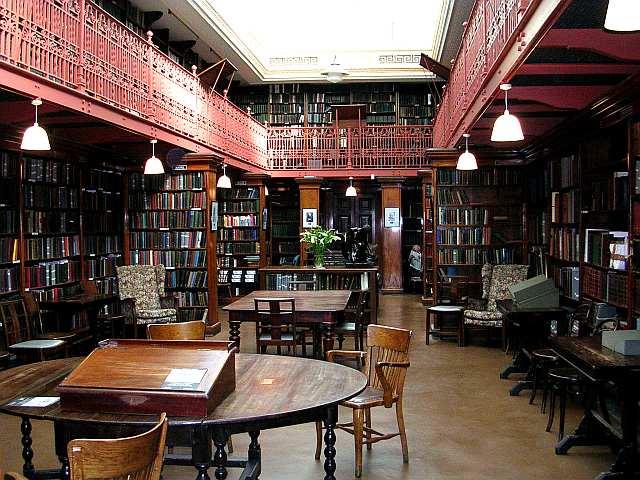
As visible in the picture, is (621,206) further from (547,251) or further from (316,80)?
(316,80)

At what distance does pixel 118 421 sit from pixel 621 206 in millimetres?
5006

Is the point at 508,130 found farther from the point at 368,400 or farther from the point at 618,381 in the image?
the point at 368,400

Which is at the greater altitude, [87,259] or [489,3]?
[489,3]

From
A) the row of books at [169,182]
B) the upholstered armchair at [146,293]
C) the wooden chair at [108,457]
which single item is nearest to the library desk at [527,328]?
the upholstered armchair at [146,293]

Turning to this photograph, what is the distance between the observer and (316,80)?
16688 mm

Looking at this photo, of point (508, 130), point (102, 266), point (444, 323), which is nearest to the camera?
point (508, 130)

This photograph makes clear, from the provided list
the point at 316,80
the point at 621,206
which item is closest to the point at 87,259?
the point at 621,206

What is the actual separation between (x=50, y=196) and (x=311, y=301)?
3.49 metres

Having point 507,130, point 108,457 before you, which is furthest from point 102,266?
point 108,457

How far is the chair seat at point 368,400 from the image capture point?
4117 millimetres

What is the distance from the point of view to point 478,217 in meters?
9.98

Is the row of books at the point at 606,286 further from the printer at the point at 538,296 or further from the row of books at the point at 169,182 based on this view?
the row of books at the point at 169,182

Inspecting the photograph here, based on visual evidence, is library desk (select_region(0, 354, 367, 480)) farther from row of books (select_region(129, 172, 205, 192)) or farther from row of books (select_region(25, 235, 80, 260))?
row of books (select_region(129, 172, 205, 192))

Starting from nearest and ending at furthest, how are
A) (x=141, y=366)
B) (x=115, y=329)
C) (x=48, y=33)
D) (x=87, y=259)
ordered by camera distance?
(x=141, y=366) → (x=48, y=33) → (x=115, y=329) → (x=87, y=259)
